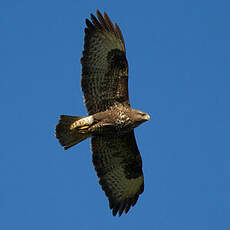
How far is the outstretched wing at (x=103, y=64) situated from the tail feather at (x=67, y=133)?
440 mm

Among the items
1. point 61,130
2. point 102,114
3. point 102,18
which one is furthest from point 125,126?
point 102,18

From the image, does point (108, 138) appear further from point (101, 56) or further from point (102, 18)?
point (102, 18)

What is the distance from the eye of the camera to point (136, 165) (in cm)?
1209

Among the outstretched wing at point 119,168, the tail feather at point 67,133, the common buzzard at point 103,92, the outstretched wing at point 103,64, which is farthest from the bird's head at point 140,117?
the tail feather at point 67,133

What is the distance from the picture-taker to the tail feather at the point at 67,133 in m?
11.3

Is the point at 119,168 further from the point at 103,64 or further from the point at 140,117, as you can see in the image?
the point at 103,64

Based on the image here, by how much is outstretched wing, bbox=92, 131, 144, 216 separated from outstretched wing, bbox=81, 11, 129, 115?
2.75 feet

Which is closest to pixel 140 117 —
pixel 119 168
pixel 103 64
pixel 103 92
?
pixel 103 92

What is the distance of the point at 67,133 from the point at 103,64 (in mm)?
1592

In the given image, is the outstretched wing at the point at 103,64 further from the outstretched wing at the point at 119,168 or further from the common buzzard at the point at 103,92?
the outstretched wing at the point at 119,168

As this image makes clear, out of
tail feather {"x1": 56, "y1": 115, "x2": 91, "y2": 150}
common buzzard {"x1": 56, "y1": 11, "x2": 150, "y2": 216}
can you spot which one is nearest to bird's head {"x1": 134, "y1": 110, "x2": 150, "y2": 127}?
common buzzard {"x1": 56, "y1": 11, "x2": 150, "y2": 216}

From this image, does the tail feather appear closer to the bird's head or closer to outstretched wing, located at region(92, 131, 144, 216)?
outstretched wing, located at region(92, 131, 144, 216)

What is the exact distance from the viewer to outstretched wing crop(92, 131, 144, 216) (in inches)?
464

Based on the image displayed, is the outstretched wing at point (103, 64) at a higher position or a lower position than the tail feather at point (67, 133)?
higher
